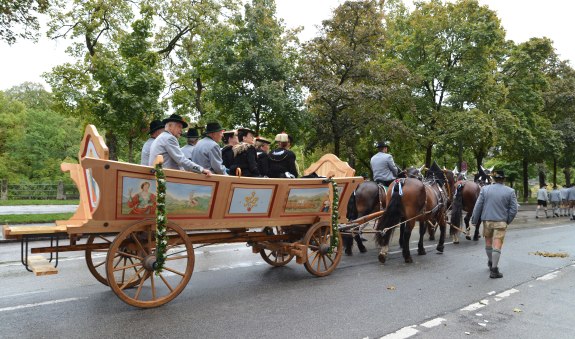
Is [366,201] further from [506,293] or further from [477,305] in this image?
[477,305]

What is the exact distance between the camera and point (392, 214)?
7918 millimetres

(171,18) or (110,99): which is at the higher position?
(171,18)

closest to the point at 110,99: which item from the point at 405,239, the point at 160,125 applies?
the point at 160,125

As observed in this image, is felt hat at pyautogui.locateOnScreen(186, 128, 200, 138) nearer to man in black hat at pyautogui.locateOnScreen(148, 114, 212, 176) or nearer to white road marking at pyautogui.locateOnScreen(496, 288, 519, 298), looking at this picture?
man in black hat at pyautogui.locateOnScreen(148, 114, 212, 176)

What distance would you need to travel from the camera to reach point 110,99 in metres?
13.7

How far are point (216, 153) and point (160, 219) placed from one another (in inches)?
55.5

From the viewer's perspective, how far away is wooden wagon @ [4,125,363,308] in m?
4.45

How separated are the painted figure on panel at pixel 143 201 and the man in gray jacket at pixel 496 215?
18.7 feet

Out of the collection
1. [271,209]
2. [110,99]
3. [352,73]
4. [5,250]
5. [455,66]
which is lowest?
[5,250]

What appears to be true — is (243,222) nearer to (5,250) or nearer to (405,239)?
(405,239)

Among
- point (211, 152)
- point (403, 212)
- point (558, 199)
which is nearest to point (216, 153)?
point (211, 152)

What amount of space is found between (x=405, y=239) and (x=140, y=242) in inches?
204

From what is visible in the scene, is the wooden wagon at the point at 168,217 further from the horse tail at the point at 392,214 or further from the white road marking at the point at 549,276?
the white road marking at the point at 549,276

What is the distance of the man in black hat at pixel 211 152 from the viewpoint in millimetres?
5609
